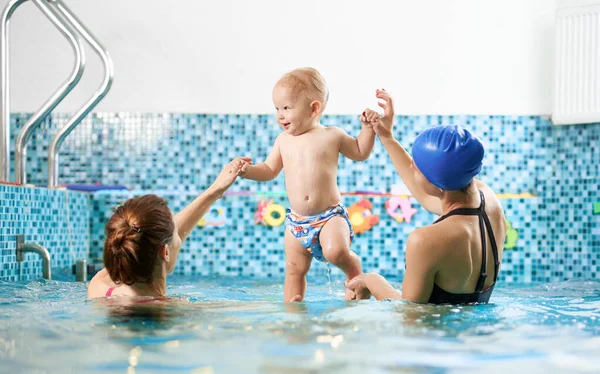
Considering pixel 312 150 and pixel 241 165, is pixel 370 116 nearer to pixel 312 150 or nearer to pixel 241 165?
pixel 312 150

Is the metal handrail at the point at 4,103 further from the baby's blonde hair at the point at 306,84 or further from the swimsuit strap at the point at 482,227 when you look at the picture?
the swimsuit strap at the point at 482,227

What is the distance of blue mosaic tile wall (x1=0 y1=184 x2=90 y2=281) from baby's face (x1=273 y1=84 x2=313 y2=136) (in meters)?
2.01

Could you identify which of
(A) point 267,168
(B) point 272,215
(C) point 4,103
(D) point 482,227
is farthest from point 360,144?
(B) point 272,215

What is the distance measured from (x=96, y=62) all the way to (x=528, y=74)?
4.06 metres

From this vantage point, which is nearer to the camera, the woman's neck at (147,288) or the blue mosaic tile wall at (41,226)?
the woman's neck at (147,288)

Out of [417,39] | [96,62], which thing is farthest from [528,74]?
[96,62]

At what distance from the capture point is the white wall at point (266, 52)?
7.21 metres

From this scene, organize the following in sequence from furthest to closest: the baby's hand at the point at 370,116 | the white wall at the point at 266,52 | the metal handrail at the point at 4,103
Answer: the white wall at the point at 266,52, the metal handrail at the point at 4,103, the baby's hand at the point at 370,116

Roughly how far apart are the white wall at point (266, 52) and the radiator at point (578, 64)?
50 centimetres

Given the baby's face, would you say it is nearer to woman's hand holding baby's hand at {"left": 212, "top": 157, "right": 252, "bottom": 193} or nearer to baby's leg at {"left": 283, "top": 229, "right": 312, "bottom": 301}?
woman's hand holding baby's hand at {"left": 212, "top": 157, "right": 252, "bottom": 193}

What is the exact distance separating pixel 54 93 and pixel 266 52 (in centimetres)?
242

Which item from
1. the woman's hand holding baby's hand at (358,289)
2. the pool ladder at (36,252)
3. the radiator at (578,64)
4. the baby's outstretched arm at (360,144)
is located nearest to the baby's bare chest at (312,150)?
the baby's outstretched arm at (360,144)

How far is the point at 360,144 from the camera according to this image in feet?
12.9

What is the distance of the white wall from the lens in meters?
7.21
